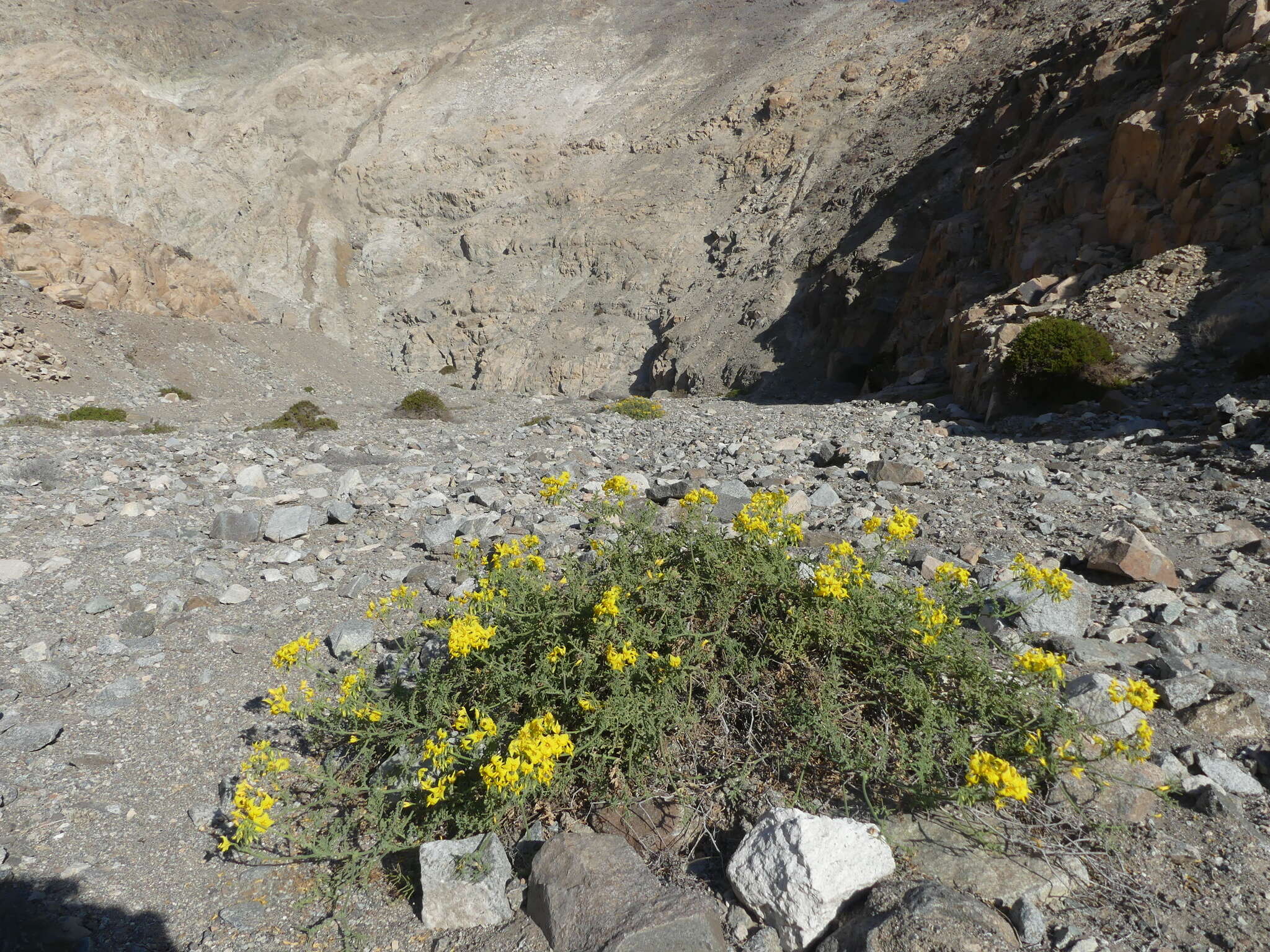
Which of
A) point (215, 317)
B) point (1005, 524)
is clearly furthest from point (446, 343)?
point (1005, 524)

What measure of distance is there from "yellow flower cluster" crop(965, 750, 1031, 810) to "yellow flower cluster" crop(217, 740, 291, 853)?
8.39 ft

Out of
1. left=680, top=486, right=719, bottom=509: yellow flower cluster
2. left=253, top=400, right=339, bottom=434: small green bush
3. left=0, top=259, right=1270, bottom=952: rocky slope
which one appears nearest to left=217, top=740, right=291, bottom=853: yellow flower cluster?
left=0, top=259, right=1270, bottom=952: rocky slope

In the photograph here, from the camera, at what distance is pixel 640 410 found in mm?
17562

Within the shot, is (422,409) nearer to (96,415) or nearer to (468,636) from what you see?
(96,415)

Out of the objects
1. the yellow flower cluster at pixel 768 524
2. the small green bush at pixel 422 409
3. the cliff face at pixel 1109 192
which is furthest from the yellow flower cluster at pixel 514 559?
the small green bush at pixel 422 409

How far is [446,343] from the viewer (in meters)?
39.4

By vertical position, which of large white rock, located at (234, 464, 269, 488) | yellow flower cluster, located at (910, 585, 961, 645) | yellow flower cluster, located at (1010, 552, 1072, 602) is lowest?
large white rock, located at (234, 464, 269, 488)

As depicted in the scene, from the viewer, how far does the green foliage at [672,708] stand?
261cm

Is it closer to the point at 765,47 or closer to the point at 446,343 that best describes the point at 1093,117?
the point at 446,343

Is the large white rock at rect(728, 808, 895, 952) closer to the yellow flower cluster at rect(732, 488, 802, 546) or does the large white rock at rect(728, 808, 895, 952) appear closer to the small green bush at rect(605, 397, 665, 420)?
the yellow flower cluster at rect(732, 488, 802, 546)

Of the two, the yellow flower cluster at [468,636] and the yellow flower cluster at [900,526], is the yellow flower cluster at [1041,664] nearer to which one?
the yellow flower cluster at [900,526]

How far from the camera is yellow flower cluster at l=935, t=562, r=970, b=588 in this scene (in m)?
3.10

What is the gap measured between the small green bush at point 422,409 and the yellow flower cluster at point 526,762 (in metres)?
17.3

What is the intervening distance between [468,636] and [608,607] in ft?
2.16
